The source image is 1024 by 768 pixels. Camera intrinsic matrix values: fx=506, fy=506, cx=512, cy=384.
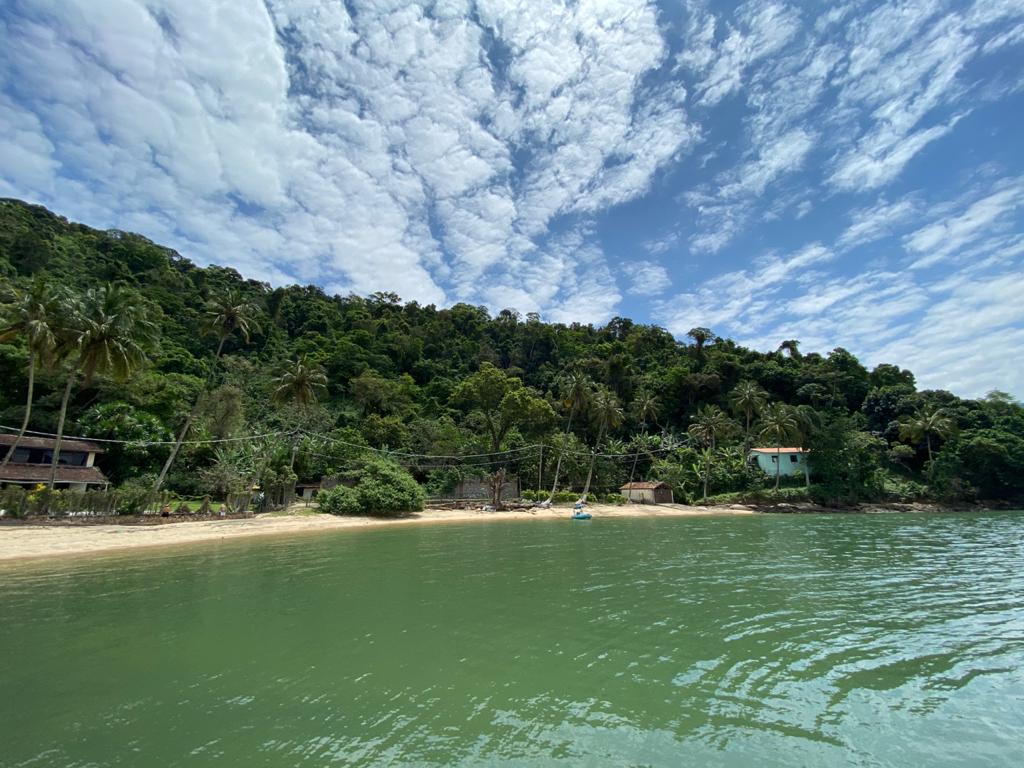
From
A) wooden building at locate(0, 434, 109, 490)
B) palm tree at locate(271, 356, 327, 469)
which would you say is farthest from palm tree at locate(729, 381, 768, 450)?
wooden building at locate(0, 434, 109, 490)

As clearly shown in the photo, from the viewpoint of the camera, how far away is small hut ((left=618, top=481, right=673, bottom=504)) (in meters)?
58.0

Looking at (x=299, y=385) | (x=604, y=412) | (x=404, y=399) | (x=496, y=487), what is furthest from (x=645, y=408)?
(x=299, y=385)

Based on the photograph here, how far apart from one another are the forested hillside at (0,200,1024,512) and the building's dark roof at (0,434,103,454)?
1.29 m

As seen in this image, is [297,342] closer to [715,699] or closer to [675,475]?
[675,475]

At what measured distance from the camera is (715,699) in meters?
7.14

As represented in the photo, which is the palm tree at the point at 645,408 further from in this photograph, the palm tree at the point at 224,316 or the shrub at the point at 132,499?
the shrub at the point at 132,499

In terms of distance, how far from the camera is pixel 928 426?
188 feet

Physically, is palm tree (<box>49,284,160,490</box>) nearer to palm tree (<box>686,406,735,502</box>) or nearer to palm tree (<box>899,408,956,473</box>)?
palm tree (<box>686,406,735,502</box>)

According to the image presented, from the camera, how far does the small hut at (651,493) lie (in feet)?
190

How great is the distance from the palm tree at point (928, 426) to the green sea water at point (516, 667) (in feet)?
164

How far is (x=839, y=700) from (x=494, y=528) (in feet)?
96.9

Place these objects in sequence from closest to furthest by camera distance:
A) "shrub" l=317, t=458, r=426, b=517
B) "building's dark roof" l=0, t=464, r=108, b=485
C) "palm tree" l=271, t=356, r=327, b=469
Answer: "building's dark roof" l=0, t=464, r=108, b=485
"shrub" l=317, t=458, r=426, b=517
"palm tree" l=271, t=356, r=327, b=469

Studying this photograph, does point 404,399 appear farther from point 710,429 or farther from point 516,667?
point 516,667

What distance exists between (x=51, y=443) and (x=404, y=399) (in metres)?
38.3
